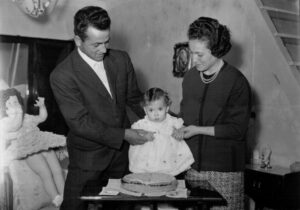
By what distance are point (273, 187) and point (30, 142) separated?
1.98m

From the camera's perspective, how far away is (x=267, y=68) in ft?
12.9

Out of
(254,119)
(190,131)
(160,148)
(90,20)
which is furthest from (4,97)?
(254,119)

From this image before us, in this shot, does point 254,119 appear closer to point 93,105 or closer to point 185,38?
point 185,38

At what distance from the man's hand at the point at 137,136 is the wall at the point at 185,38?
5.54 ft

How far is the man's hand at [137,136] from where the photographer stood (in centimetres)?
235

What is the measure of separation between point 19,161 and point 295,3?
2.67 m

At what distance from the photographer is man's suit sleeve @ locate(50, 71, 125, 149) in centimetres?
229

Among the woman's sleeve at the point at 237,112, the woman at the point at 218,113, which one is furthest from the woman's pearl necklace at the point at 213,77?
the woman's sleeve at the point at 237,112

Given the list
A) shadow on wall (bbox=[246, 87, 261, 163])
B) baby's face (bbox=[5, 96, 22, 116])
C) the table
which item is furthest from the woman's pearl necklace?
shadow on wall (bbox=[246, 87, 261, 163])

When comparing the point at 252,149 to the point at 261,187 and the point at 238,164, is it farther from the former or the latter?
the point at 238,164

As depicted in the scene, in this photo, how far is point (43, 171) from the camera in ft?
11.8

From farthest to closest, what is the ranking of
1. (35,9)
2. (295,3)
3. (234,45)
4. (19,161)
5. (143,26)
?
(143,26) → (35,9) → (234,45) → (295,3) → (19,161)

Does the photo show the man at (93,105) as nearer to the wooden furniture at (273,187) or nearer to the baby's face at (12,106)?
the baby's face at (12,106)

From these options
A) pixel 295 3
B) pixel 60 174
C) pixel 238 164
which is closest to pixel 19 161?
pixel 60 174
